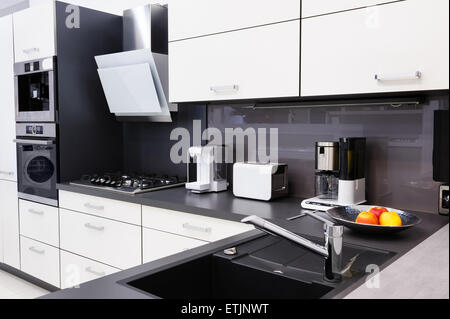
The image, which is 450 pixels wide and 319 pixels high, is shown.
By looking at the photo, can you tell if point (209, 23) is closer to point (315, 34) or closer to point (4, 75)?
point (315, 34)

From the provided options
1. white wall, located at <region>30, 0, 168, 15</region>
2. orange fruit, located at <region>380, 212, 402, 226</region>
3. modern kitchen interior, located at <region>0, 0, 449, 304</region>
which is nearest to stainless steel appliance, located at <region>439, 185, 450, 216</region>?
modern kitchen interior, located at <region>0, 0, 449, 304</region>

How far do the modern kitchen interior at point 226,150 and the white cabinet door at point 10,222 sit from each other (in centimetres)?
2

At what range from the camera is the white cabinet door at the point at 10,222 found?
125 inches

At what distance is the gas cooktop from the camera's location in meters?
2.42

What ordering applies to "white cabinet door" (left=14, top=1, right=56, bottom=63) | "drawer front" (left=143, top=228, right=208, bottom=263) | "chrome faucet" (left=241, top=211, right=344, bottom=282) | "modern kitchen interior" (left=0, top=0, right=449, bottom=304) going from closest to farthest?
"chrome faucet" (left=241, top=211, right=344, bottom=282) < "modern kitchen interior" (left=0, top=0, right=449, bottom=304) < "drawer front" (left=143, top=228, right=208, bottom=263) < "white cabinet door" (left=14, top=1, right=56, bottom=63)

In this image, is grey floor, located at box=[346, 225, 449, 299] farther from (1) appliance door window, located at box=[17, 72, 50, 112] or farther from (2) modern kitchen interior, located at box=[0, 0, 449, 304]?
(1) appliance door window, located at box=[17, 72, 50, 112]

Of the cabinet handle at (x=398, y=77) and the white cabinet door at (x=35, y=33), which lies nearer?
the cabinet handle at (x=398, y=77)

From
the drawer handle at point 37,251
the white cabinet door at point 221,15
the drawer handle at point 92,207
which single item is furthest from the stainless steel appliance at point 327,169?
the drawer handle at point 37,251

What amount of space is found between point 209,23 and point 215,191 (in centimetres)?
97

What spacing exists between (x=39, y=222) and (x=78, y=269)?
0.53 metres

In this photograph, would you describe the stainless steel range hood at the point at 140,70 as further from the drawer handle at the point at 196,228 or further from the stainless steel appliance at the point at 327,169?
the stainless steel appliance at the point at 327,169

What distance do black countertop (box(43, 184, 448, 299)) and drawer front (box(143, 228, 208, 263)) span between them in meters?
0.16

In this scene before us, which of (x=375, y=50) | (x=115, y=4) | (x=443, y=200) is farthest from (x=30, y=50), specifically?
(x=443, y=200)
